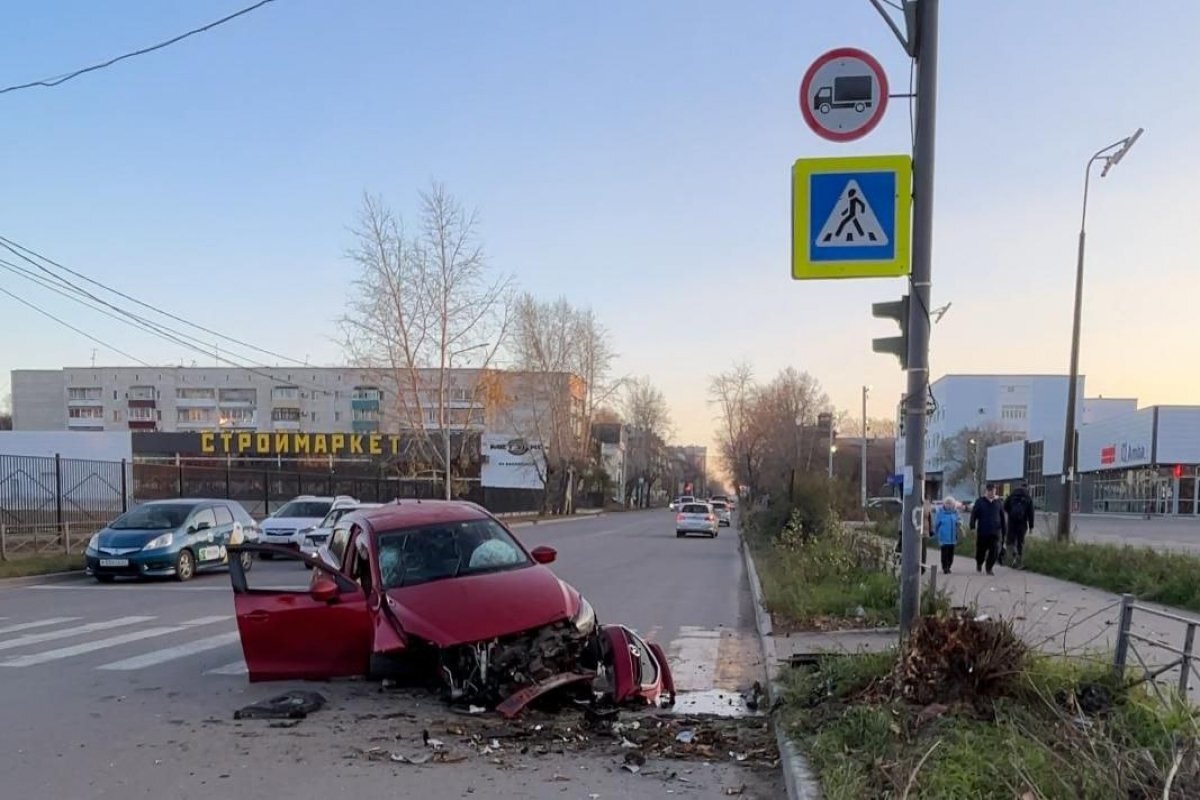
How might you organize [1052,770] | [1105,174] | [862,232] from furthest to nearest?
[1105,174] < [862,232] < [1052,770]

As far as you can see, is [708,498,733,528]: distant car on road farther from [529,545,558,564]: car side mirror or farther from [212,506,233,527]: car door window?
[529,545,558,564]: car side mirror

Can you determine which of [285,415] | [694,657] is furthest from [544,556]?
[285,415]

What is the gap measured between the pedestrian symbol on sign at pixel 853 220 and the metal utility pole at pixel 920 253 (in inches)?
14.3

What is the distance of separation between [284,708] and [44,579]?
13425mm

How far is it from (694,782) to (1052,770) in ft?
6.60

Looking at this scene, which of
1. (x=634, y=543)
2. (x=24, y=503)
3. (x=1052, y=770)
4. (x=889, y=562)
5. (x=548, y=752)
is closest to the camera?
(x=1052, y=770)

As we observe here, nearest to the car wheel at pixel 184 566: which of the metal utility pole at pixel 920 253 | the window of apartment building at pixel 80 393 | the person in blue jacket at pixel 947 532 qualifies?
the person in blue jacket at pixel 947 532

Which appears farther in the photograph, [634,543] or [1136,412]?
[1136,412]

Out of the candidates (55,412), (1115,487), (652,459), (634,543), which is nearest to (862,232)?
(634,543)

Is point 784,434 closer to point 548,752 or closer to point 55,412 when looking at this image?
point 548,752

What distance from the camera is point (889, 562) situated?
A: 14.7 metres

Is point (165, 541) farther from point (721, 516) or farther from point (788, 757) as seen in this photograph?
point (721, 516)

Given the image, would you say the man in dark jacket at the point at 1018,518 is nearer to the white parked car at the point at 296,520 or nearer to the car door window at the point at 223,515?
the white parked car at the point at 296,520

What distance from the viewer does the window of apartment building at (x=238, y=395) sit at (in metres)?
106
